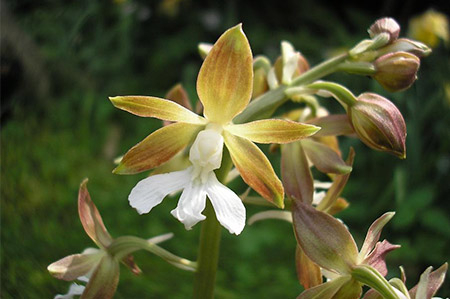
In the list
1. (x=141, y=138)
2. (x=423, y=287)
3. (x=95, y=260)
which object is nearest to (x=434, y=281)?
(x=423, y=287)

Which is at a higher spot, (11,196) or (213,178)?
(11,196)

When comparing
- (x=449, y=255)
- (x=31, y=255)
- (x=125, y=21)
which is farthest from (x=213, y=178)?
(x=125, y=21)

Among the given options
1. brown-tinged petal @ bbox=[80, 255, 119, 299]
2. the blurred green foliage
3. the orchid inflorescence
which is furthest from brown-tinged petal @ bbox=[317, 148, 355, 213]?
the blurred green foliage

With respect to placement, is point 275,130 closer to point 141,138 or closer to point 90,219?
point 90,219

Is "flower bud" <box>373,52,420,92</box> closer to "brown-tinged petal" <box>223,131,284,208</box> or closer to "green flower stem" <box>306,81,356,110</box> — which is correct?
"green flower stem" <box>306,81,356,110</box>

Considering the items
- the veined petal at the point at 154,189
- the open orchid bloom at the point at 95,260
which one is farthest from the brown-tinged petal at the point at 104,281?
the veined petal at the point at 154,189

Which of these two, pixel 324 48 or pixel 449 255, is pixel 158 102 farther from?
pixel 324 48
